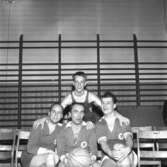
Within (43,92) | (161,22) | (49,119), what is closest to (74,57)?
(43,92)

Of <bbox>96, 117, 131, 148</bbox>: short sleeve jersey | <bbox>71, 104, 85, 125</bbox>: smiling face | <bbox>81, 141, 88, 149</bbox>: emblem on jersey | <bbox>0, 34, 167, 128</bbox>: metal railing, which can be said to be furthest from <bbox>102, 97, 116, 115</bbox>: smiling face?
<bbox>0, 34, 167, 128</bbox>: metal railing

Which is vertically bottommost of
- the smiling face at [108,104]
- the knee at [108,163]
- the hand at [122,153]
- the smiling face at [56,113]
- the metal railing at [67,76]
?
the knee at [108,163]

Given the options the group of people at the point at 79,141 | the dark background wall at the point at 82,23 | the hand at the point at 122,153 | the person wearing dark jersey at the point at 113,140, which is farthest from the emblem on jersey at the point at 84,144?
the dark background wall at the point at 82,23

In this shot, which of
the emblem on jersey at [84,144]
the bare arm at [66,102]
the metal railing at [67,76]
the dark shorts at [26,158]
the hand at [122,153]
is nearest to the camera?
the hand at [122,153]

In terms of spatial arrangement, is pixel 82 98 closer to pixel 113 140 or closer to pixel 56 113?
pixel 56 113

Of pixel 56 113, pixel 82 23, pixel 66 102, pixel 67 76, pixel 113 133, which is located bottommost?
pixel 113 133

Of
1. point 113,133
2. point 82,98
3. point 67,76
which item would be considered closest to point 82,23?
point 67,76

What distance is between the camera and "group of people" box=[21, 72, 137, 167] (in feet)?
9.68

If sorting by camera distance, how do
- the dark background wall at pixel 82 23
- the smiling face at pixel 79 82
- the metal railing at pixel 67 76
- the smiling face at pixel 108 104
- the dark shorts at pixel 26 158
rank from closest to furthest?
1. the dark shorts at pixel 26 158
2. the smiling face at pixel 108 104
3. the smiling face at pixel 79 82
4. the metal railing at pixel 67 76
5. the dark background wall at pixel 82 23

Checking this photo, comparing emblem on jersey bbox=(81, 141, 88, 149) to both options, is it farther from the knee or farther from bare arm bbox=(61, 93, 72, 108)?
bare arm bbox=(61, 93, 72, 108)

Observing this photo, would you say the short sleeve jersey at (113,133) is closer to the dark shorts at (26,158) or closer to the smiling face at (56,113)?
the smiling face at (56,113)

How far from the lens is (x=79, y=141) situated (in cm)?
316

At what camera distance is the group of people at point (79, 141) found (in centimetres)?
295

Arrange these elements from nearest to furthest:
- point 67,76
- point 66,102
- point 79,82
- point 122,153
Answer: point 122,153 < point 79,82 < point 66,102 < point 67,76
